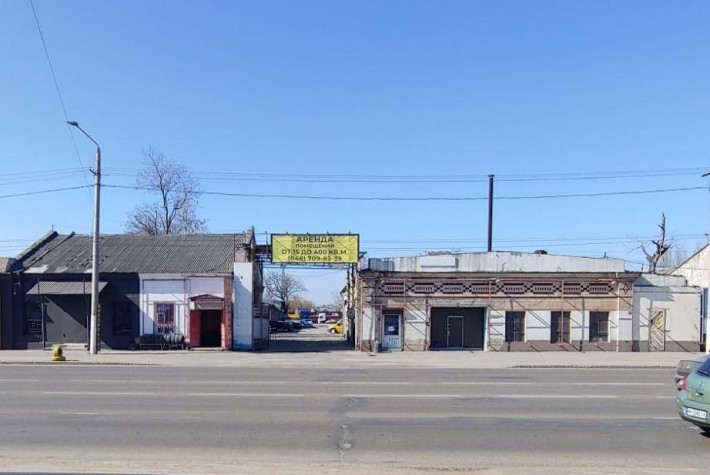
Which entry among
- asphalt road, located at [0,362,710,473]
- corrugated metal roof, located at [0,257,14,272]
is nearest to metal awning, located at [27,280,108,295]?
corrugated metal roof, located at [0,257,14,272]

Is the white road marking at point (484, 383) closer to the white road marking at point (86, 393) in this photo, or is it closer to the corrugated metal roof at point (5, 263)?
the white road marking at point (86, 393)

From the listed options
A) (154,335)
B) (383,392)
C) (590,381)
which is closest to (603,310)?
(590,381)

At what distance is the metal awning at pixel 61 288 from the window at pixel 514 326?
69.5 feet

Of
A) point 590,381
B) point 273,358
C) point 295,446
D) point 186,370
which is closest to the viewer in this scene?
point 295,446

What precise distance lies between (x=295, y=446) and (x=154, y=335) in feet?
78.5

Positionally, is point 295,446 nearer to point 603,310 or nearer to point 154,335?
point 154,335

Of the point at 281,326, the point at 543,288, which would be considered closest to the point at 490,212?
the point at 543,288

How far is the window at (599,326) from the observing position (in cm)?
3103

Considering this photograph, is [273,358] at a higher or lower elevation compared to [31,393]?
lower

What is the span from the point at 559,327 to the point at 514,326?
2.40 m

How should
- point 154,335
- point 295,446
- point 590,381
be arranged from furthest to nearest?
1. point 154,335
2. point 590,381
3. point 295,446

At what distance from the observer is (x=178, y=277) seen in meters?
30.6

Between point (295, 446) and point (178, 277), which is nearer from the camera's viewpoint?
point (295, 446)

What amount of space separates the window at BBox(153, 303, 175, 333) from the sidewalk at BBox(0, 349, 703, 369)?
1.98 meters
